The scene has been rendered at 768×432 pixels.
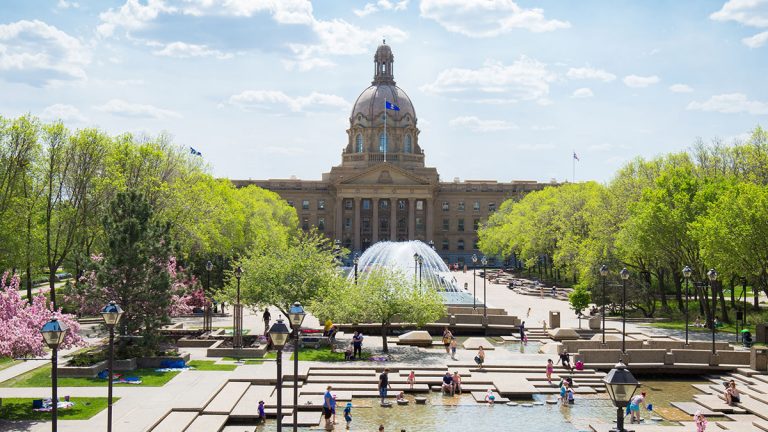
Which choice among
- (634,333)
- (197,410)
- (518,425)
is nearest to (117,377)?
(197,410)

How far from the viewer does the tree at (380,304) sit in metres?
40.2

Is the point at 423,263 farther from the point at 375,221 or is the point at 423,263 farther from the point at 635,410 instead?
the point at 375,221

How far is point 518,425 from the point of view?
92.6 ft

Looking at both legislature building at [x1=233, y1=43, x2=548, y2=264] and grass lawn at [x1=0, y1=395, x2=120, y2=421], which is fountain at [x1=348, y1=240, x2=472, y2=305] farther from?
legislature building at [x1=233, y1=43, x2=548, y2=264]

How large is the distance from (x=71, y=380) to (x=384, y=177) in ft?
358

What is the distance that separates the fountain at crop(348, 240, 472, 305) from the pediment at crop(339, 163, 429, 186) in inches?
1696

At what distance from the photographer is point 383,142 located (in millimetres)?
155250

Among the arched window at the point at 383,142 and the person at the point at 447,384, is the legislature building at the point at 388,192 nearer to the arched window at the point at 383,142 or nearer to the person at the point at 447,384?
the arched window at the point at 383,142

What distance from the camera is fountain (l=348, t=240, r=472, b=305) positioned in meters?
69.1

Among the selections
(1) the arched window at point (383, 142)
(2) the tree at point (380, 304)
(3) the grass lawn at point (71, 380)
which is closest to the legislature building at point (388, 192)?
(1) the arched window at point (383, 142)

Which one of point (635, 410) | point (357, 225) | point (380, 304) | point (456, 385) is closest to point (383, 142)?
point (357, 225)

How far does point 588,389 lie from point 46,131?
3343 centimetres

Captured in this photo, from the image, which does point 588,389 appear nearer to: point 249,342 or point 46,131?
point 249,342

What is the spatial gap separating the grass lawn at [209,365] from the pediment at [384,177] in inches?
4058
